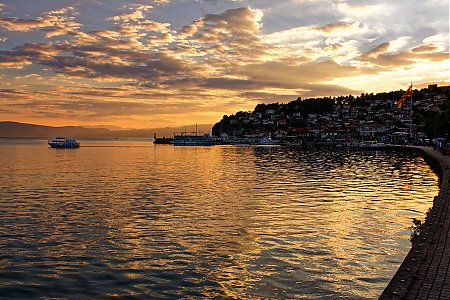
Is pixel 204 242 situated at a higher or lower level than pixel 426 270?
lower

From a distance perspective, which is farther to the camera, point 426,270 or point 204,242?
point 204,242

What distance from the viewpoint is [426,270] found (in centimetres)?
1124

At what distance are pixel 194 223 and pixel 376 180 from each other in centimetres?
2734

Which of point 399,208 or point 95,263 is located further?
point 399,208

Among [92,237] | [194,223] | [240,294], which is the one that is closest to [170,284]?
[240,294]

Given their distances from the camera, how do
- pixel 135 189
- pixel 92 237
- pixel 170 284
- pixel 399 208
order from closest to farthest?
pixel 170 284
pixel 92 237
pixel 399 208
pixel 135 189

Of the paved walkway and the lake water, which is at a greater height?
the paved walkway

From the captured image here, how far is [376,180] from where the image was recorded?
140 ft

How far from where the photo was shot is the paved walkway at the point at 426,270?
31.5ft

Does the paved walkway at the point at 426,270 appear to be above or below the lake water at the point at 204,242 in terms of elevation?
above

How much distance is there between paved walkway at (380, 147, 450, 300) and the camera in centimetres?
959

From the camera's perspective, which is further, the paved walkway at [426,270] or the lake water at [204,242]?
→ the lake water at [204,242]

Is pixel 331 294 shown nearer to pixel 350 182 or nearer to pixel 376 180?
pixel 350 182

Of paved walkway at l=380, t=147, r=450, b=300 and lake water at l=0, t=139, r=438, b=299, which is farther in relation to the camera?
lake water at l=0, t=139, r=438, b=299
